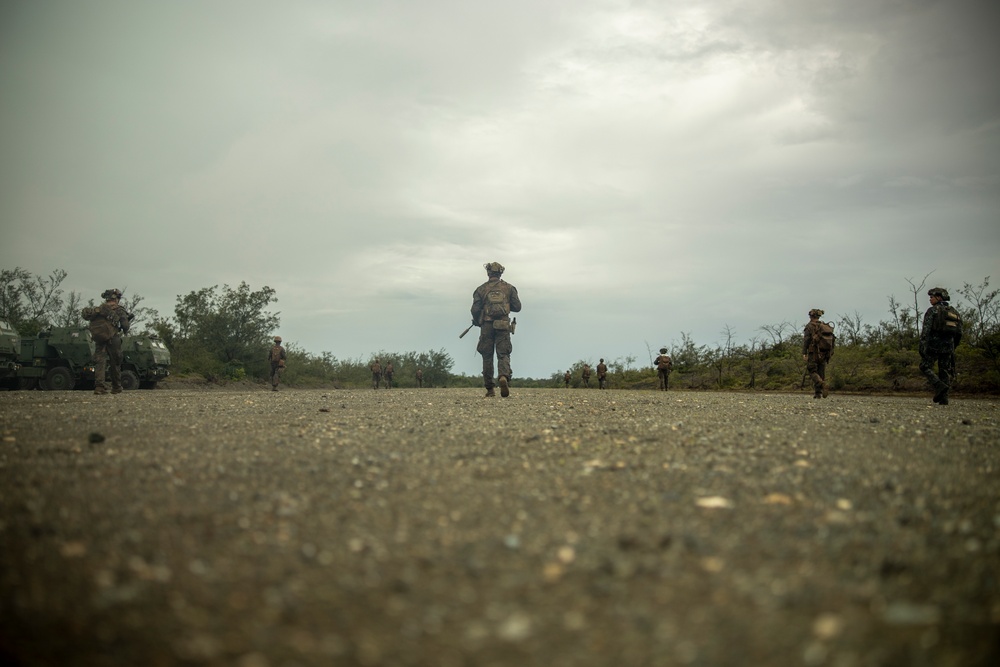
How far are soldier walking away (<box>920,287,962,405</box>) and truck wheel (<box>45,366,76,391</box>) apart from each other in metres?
29.8

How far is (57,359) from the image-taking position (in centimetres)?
2566

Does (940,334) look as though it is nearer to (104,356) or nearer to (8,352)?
(104,356)

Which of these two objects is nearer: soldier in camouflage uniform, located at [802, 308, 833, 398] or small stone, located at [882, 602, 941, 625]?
small stone, located at [882, 602, 941, 625]

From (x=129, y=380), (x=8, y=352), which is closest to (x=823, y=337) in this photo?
(x=129, y=380)

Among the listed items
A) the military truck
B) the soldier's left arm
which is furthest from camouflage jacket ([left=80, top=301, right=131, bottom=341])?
the soldier's left arm

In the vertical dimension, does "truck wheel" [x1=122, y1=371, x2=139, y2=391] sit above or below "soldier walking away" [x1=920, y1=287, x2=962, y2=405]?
below

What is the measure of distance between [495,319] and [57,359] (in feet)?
68.2

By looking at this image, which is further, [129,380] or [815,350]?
[129,380]

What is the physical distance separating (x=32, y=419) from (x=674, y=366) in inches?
1313

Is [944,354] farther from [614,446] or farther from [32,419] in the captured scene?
[32,419]

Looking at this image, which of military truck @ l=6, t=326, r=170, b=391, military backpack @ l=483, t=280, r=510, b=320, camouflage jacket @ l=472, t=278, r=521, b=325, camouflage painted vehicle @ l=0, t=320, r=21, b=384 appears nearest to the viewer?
military backpack @ l=483, t=280, r=510, b=320

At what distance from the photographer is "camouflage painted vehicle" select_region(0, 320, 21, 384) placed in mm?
24188

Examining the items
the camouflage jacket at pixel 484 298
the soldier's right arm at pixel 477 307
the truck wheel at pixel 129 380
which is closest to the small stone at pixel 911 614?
the camouflage jacket at pixel 484 298

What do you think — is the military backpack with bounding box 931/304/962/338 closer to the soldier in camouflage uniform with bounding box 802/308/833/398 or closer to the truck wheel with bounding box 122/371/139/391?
the soldier in camouflage uniform with bounding box 802/308/833/398
